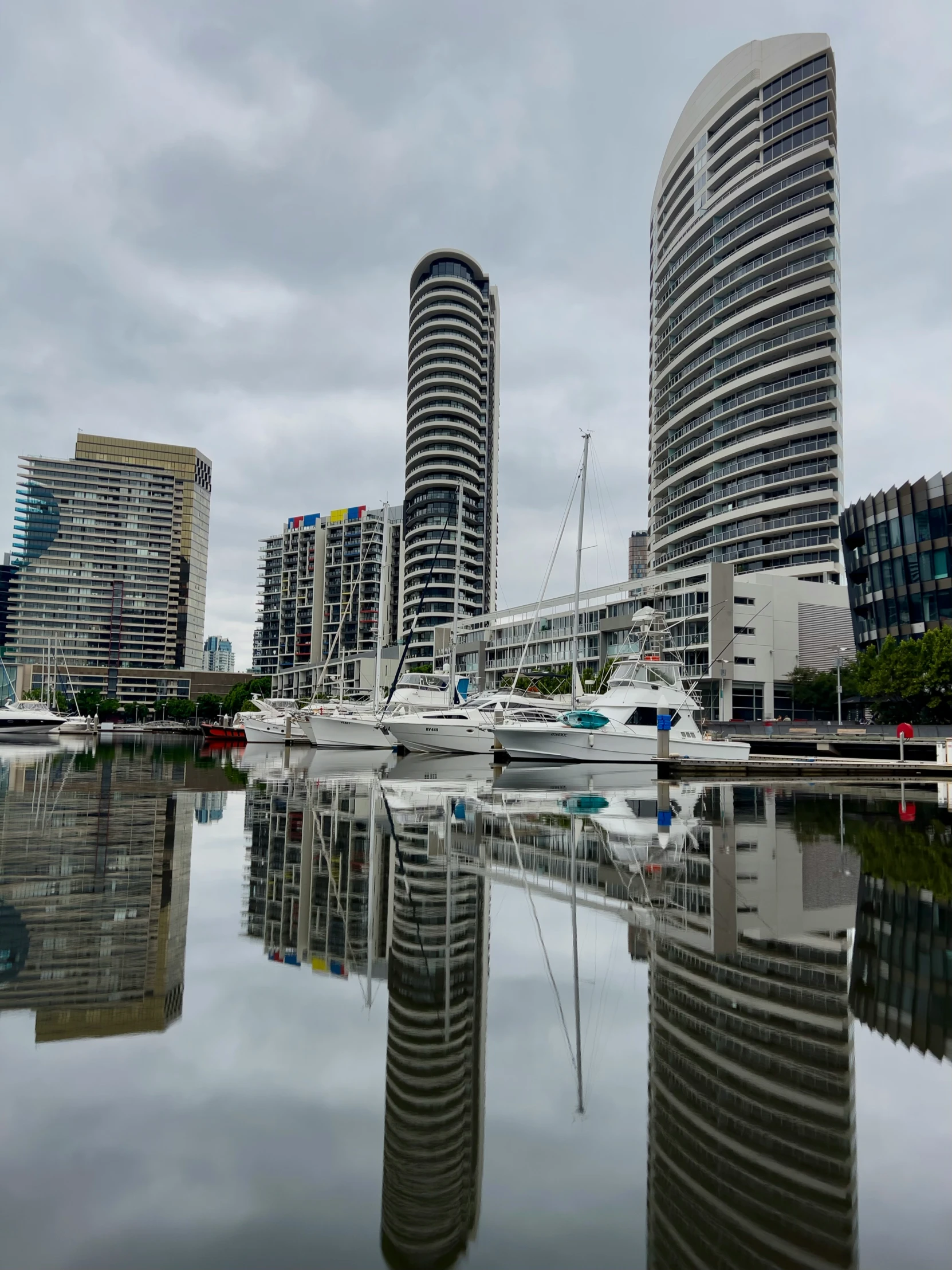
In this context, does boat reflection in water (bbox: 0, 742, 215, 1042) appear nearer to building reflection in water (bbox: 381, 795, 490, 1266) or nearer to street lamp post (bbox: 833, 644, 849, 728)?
building reflection in water (bbox: 381, 795, 490, 1266)

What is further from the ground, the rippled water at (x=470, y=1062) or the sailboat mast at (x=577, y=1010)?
the rippled water at (x=470, y=1062)

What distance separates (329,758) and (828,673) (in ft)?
160

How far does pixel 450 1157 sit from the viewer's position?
4129 millimetres

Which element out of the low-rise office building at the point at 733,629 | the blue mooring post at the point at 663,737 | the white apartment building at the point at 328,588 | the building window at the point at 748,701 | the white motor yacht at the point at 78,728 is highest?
the white apartment building at the point at 328,588

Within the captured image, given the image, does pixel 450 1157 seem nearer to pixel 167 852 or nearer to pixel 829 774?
pixel 167 852

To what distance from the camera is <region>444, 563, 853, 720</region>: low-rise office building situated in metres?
75.4

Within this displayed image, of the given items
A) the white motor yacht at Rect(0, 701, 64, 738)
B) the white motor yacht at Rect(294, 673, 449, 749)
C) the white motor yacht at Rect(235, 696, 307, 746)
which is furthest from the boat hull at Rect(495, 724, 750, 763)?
the white motor yacht at Rect(0, 701, 64, 738)

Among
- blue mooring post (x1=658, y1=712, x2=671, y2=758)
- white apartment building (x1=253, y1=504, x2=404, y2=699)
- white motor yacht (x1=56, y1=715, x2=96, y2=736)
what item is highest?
white apartment building (x1=253, y1=504, x2=404, y2=699)

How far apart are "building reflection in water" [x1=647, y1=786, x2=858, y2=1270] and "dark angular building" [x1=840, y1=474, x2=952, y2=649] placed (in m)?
64.2

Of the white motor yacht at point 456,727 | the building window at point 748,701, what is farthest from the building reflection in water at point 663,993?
the building window at point 748,701

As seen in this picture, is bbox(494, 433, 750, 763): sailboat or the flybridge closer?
bbox(494, 433, 750, 763): sailboat

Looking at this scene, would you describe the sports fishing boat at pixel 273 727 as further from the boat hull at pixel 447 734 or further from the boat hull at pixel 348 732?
the boat hull at pixel 447 734

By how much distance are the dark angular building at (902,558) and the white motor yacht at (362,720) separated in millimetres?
37336

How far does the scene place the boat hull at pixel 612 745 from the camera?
40375 mm
